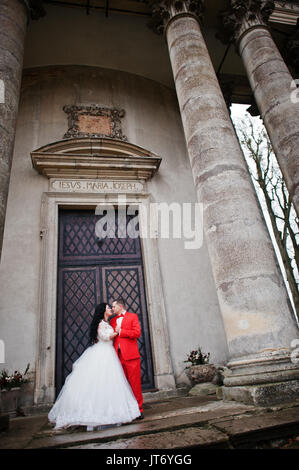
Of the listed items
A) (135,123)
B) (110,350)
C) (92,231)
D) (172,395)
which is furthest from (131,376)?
(135,123)

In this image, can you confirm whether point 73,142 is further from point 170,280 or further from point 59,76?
point 170,280

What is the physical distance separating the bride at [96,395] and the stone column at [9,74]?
1.91m

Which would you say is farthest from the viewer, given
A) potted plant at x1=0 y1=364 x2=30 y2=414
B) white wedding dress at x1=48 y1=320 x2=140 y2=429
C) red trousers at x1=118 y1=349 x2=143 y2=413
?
potted plant at x1=0 y1=364 x2=30 y2=414

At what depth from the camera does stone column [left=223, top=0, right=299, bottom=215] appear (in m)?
5.60

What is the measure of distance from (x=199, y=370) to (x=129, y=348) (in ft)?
8.45

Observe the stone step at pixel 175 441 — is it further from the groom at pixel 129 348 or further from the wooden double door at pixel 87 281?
the wooden double door at pixel 87 281

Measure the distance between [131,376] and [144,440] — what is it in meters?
1.60

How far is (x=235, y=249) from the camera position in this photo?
4.02m

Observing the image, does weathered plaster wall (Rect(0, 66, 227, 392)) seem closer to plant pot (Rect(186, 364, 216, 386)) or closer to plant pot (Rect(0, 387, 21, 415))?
plant pot (Rect(186, 364, 216, 386))

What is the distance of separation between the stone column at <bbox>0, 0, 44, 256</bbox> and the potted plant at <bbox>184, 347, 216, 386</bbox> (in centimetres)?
448

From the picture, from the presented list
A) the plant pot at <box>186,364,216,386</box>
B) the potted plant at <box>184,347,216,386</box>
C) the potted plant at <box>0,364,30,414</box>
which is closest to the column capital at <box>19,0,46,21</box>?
the potted plant at <box>0,364,30,414</box>

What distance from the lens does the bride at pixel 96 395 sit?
3379 mm

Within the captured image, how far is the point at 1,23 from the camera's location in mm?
4898

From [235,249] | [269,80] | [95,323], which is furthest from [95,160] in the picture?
[235,249]
